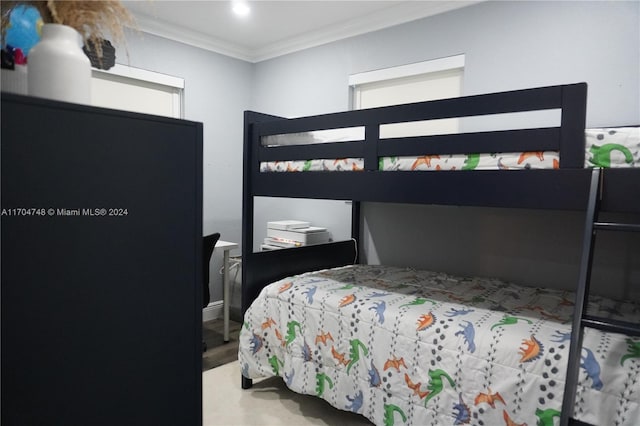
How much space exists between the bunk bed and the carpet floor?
122 millimetres

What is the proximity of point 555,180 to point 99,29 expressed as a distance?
1.55 metres

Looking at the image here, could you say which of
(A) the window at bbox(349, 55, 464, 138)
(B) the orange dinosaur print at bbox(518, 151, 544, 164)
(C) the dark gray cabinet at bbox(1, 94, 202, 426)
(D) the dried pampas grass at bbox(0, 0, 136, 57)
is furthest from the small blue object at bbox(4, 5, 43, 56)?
(A) the window at bbox(349, 55, 464, 138)

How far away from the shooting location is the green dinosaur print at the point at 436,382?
1708 mm

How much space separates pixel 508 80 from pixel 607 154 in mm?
1335

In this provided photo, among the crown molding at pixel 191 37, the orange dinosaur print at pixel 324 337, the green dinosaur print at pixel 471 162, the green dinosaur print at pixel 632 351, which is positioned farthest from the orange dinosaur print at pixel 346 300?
the crown molding at pixel 191 37

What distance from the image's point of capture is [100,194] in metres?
0.83

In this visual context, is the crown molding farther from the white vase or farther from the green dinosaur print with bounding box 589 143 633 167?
the green dinosaur print with bounding box 589 143 633 167

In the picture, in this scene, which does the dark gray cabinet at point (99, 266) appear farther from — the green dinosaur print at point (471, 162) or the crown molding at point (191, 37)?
the crown molding at point (191, 37)

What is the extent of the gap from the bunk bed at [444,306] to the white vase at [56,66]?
1.41 m

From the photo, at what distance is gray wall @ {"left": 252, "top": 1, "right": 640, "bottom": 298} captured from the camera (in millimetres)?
2272

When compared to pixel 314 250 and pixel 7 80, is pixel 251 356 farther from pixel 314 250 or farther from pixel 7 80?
pixel 7 80

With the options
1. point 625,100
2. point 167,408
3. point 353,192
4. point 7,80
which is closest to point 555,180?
point 353,192

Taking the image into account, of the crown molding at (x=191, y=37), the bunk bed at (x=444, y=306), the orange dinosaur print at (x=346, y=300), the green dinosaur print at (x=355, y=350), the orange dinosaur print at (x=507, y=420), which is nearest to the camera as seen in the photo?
the bunk bed at (x=444, y=306)

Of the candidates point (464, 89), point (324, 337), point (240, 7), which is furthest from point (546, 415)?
point (240, 7)
